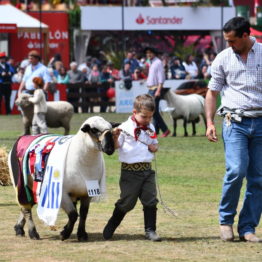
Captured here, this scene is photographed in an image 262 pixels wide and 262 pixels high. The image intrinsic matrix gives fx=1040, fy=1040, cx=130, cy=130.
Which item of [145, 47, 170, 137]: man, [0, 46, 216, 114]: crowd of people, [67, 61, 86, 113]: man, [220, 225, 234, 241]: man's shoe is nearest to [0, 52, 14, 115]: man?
[0, 46, 216, 114]: crowd of people

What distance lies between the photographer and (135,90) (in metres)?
34.2

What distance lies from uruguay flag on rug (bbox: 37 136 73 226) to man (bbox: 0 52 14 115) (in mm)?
24501

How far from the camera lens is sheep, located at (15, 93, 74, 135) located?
2225cm

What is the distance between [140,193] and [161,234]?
0.57 m

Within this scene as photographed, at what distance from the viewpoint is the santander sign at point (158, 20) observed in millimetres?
48031

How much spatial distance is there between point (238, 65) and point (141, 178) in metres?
1.38

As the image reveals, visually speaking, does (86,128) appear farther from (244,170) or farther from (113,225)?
(244,170)

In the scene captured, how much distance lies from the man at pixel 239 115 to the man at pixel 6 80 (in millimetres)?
24938

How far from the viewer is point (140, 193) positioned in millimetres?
9703

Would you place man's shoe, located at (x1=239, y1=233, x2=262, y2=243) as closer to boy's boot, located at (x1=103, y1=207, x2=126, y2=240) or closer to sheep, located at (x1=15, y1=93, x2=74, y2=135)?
boy's boot, located at (x1=103, y1=207, x2=126, y2=240)

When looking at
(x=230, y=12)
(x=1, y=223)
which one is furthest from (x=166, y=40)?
(x=1, y=223)

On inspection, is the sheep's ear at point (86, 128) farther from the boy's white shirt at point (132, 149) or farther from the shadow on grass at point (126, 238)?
the shadow on grass at point (126, 238)

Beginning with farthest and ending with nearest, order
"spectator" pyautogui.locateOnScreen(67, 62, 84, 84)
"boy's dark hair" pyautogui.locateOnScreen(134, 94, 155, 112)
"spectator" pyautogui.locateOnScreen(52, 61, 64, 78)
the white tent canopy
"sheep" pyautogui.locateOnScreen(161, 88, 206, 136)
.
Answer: the white tent canopy → "spectator" pyautogui.locateOnScreen(52, 61, 64, 78) → "spectator" pyautogui.locateOnScreen(67, 62, 84, 84) → "sheep" pyautogui.locateOnScreen(161, 88, 206, 136) → "boy's dark hair" pyautogui.locateOnScreen(134, 94, 155, 112)

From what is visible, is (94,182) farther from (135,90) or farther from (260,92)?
(135,90)
